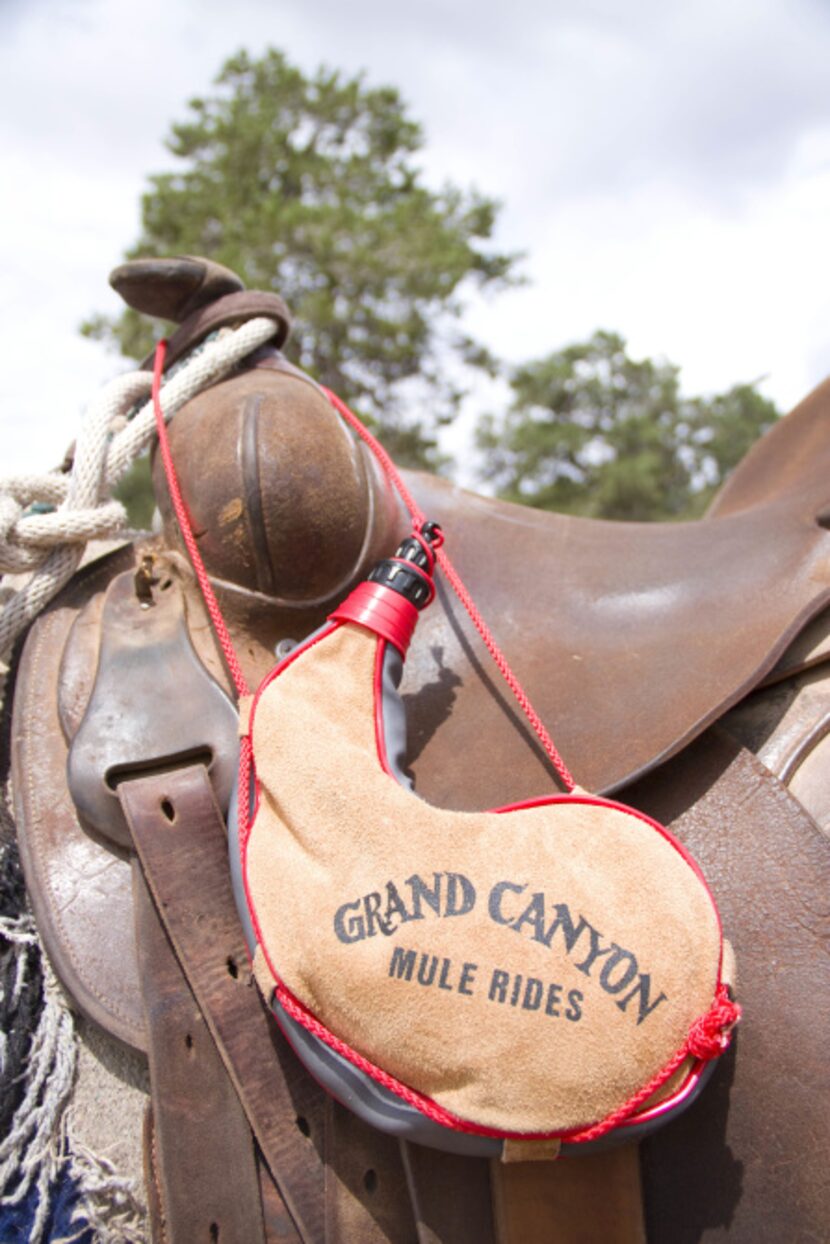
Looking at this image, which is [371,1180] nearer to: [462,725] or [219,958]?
[219,958]

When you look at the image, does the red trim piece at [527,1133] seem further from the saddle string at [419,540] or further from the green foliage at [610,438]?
the green foliage at [610,438]

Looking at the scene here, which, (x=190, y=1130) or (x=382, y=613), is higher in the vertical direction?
(x=382, y=613)

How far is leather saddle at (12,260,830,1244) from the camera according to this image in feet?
2.09

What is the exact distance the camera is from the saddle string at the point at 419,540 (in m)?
0.74

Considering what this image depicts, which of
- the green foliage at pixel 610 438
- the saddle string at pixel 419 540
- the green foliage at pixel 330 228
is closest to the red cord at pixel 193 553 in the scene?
the saddle string at pixel 419 540

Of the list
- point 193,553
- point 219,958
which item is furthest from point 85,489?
point 219,958

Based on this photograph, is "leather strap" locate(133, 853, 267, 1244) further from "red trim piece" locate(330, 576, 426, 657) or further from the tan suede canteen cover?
"red trim piece" locate(330, 576, 426, 657)

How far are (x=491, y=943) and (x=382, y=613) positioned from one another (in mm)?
256

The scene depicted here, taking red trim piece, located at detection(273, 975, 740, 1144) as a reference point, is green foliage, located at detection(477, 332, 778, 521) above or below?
below

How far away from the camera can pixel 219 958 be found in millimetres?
688

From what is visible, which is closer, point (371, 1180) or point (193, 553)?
point (371, 1180)

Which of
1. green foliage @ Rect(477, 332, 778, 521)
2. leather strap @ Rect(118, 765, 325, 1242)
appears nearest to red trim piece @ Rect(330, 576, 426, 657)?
leather strap @ Rect(118, 765, 325, 1242)

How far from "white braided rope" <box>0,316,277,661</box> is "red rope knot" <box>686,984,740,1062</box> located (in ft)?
2.21

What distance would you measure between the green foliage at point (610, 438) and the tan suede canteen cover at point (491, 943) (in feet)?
41.3
